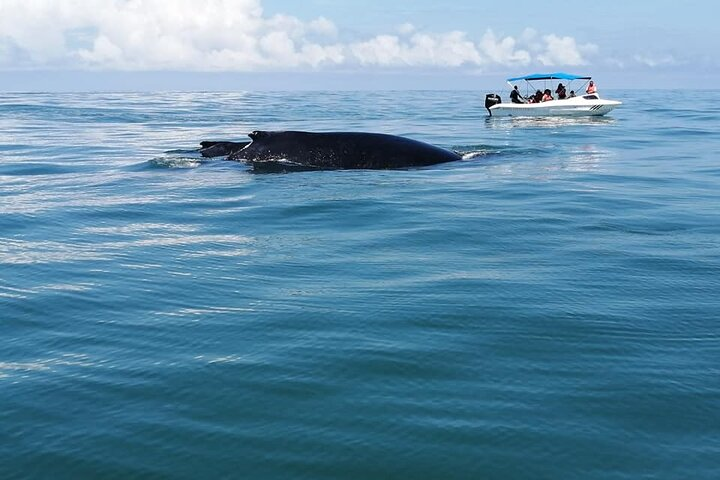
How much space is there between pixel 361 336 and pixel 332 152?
12369 millimetres

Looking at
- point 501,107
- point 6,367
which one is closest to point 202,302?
point 6,367

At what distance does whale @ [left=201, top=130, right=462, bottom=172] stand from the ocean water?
3543mm

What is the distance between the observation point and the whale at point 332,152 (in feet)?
60.3

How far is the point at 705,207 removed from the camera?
44.2 feet

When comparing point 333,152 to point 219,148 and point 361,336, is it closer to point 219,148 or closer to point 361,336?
point 219,148

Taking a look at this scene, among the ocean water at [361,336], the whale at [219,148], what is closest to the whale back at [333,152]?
the whale at [219,148]

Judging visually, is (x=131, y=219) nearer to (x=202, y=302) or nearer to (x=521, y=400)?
(x=202, y=302)

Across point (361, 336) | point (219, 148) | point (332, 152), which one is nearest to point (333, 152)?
point (332, 152)

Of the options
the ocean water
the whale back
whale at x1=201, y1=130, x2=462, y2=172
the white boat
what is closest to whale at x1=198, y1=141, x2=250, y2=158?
whale at x1=201, y1=130, x2=462, y2=172

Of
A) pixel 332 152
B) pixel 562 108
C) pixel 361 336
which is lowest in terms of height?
pixel 361 336

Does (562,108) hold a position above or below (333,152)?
below

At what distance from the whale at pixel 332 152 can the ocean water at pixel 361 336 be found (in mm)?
3543

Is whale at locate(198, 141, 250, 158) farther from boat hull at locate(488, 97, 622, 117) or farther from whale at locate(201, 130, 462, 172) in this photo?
boat hull at locate(488, 97, 622, 117)

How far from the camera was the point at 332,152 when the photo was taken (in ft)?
60.9
